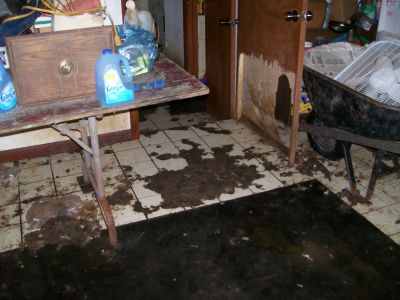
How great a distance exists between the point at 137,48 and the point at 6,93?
28.9 inches

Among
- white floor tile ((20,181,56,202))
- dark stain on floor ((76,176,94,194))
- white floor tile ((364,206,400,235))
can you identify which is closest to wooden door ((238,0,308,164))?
white floor tile ((364,206,400,235))

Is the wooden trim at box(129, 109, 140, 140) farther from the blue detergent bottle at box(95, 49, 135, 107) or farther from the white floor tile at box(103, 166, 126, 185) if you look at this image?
the blue detergent bottle at box(95, 49, 135, 107)

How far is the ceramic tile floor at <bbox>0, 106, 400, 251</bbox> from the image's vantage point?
2602 mm

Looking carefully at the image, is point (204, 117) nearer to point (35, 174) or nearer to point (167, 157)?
point (167, 157)

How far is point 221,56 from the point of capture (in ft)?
12.7

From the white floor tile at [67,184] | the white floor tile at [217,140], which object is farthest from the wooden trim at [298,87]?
the white floor tile at [67,184]

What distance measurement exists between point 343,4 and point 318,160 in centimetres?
159

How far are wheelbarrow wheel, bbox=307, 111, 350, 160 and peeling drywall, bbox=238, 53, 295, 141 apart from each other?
0.29 meters

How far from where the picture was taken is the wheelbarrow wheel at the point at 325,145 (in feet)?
10.1

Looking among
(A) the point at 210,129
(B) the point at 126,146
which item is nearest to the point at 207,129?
(A) the point at 210,129

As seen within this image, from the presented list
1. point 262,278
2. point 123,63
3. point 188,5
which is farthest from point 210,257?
point 188,5

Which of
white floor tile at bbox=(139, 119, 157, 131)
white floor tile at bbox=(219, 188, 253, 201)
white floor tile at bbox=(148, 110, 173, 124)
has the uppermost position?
white floor tile at bbox=(139, 119, 157, 131)

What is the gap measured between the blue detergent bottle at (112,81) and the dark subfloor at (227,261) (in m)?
0.89

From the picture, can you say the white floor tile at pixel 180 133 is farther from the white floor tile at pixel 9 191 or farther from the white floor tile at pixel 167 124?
the white floor tile at pixel 9 191
